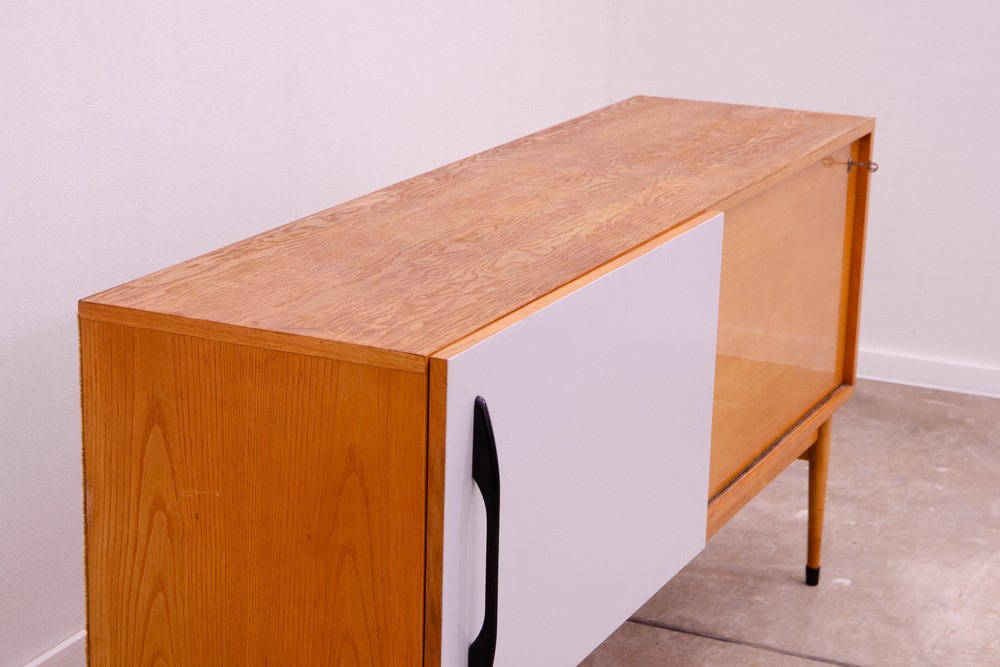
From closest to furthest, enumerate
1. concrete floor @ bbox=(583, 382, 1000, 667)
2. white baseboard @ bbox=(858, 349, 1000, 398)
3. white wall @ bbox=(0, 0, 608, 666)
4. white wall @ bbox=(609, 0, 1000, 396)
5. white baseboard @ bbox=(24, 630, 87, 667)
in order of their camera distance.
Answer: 1. white wall @ bbox=(0, 0, 608, 666)
2. white baseboard @ bbox=(24, 630, 87, 667)
3. concrete floor @ bbox=(583, 382, 1000, 667)
4. white wall @ bbox=(609, 0, 1000, 396)
5. white baseboard @ bbox=(858, 349, 1000, 398)

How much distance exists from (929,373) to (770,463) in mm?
1840

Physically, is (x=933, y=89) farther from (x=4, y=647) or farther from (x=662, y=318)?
(x=4, y=647)

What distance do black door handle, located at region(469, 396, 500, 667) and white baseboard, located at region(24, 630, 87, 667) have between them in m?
1.03

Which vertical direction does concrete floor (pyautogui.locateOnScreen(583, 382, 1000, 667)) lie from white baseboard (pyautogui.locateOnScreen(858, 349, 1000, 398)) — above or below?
below

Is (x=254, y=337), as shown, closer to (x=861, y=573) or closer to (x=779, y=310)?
(x=779, y=310)

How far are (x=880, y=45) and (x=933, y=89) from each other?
20cm

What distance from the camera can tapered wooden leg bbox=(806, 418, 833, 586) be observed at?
2678mm

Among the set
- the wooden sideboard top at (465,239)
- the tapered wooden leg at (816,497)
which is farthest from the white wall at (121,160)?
the tapered wooden leg at (816,497)

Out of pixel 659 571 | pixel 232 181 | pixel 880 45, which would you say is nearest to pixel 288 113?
pixel 232 181

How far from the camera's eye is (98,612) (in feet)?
4.94

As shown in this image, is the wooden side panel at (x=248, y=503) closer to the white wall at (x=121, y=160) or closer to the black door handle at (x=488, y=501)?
the black door handle at (x=488, y=501)

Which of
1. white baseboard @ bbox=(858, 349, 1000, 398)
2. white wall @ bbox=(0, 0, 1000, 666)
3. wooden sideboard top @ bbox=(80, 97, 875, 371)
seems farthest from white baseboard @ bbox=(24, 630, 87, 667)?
white baseboard @ bbox=(858, 349, 1000, 398)

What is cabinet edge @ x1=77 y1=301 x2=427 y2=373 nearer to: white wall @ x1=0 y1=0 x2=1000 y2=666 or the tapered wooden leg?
white wall @ x1=0 y1=0 x2=1000 y2=666

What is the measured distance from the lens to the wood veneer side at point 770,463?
2.09 m
